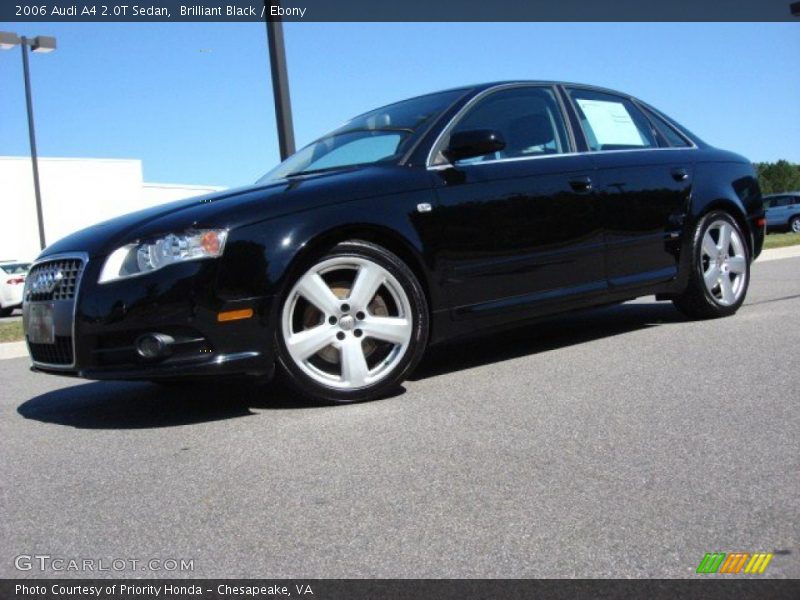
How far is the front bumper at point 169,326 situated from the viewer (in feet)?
12.3

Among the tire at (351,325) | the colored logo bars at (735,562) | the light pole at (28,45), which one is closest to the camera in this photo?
the colored logo bars at (735,562)

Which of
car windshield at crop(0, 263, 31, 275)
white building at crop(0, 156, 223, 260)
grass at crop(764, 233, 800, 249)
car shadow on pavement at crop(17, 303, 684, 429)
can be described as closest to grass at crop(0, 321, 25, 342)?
car shadow on pavement at crop(17, 303, 684, 429)

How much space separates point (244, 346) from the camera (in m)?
3.84

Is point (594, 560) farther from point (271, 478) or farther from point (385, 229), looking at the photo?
point (385, 229)

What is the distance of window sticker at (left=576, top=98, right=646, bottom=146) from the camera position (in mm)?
5480

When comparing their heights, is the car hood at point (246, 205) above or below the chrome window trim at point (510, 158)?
below

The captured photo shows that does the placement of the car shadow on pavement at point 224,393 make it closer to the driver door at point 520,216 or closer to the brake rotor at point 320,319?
the brake rotor at point 320,319

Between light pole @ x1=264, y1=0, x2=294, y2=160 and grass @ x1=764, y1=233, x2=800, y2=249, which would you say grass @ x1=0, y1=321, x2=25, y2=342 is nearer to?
light pole @ x1=264, y1=0, x2=294, y2=160

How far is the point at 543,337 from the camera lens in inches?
229

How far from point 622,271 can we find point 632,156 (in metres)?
0.75

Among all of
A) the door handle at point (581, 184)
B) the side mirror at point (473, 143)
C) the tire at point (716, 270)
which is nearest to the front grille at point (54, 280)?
the side mirror at point (473, 143)

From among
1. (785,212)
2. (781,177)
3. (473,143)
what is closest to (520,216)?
(473,143)

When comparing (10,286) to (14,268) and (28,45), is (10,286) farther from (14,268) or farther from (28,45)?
(28,45)

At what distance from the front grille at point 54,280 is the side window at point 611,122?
303 centimetres
